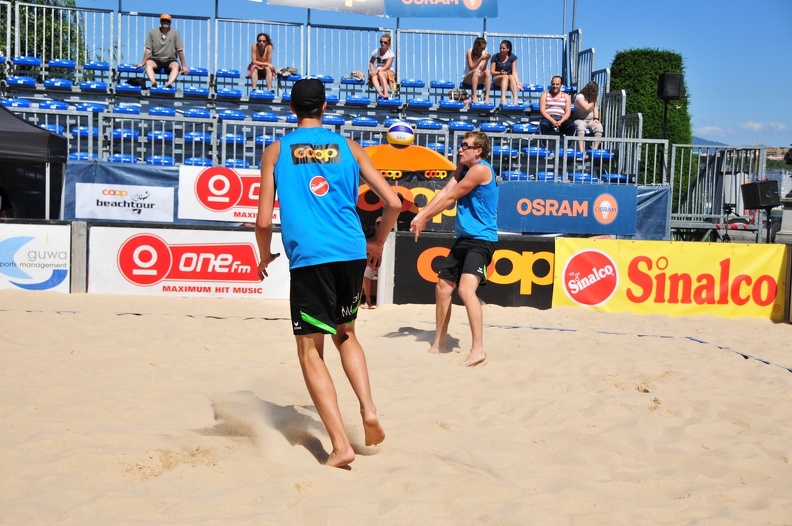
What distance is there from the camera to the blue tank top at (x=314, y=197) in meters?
3.63

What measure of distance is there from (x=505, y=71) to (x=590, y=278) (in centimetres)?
826

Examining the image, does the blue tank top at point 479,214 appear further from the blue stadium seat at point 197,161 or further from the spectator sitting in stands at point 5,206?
the blue stadium seat at point 197,161

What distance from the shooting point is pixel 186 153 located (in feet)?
48.2

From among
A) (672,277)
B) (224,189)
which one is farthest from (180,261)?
(672,277)

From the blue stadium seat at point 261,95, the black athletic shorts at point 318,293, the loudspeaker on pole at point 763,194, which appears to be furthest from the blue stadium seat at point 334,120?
the black athletic shorts at point 318,293

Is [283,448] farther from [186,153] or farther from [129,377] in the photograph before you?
[186,153]

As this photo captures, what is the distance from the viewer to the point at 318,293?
3637mm

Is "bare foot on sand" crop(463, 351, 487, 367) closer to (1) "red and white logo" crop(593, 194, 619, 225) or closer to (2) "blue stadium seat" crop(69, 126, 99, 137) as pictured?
(1) "red and white logo" crop(593, 194, 619, 225)

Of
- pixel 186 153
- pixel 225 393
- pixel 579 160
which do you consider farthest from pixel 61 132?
pixel 225 393

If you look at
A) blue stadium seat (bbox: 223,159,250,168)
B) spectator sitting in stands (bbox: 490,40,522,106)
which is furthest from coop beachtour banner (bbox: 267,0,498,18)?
blue stadium seat (bbox: 223,159,250,168)

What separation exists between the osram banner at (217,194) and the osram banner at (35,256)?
10.2 ft

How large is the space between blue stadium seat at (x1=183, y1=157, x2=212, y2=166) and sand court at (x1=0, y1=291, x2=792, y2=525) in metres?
6.82

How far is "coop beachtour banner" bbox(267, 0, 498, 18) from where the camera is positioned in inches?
672

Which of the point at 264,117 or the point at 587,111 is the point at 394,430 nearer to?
the point at 587,111
